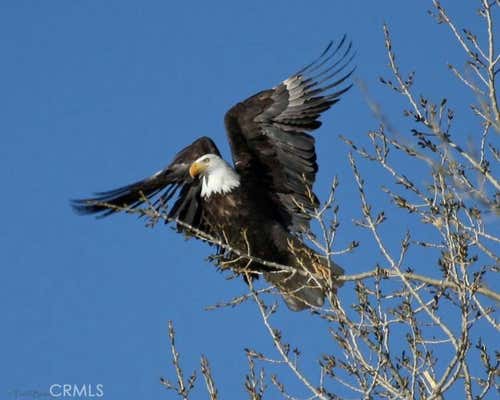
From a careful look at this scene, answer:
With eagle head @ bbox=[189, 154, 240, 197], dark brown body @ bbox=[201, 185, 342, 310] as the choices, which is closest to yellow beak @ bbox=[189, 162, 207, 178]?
eagle head @ bbox=[189, 154, 240, 197]

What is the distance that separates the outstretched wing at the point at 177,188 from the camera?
8.60 metres

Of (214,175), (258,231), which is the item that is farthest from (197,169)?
(258,231)

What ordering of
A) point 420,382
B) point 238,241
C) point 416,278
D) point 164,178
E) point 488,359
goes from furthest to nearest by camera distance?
point 164,178 < point 238,241 < point 416,278 < point 420,382 < point 488,359

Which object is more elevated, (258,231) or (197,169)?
(197,169)

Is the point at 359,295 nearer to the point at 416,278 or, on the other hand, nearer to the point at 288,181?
the point at 416,278

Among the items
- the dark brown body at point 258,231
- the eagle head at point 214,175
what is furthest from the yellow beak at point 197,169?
the dark brown body at point 258,231

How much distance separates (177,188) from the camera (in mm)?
8766

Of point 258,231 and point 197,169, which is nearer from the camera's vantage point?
point 258,231

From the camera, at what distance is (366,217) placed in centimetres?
534

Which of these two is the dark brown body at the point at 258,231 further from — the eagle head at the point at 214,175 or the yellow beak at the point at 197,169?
the yellow beak at the point at 197,169

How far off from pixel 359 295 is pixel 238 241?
9.46 feet

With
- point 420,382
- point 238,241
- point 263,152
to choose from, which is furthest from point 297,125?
point 420,382

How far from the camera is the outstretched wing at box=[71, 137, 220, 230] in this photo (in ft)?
28.2

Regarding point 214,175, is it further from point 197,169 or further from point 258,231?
point 258,231
